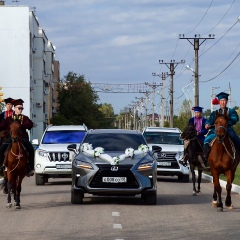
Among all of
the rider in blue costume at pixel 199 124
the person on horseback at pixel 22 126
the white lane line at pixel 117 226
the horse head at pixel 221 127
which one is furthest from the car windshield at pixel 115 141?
the white lane line at pixel 117 226

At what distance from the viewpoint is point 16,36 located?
9719cm

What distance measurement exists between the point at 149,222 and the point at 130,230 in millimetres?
1332

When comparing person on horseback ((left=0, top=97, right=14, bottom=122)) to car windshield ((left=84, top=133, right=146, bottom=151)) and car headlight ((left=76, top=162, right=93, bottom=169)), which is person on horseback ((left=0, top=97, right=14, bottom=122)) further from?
car headlight ((left=76, top=162, right=93, bottom=169))

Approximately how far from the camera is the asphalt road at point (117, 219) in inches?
527

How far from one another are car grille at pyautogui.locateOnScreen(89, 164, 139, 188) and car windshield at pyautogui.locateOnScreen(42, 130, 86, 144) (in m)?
9.75

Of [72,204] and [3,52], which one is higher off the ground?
[3,52]

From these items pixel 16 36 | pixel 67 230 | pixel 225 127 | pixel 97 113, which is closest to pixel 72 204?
pixel 225 127

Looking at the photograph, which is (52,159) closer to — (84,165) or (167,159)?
(167,159)

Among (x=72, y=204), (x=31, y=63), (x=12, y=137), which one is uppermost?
(x=31, y=63)

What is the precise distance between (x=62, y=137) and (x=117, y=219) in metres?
13.0

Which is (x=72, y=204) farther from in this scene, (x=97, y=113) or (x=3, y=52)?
(x=97, y=113)

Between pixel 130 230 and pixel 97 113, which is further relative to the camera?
pixel 97 113

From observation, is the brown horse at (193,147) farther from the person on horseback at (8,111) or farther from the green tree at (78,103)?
the green tree at (78,103)

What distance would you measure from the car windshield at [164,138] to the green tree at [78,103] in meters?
94.6
